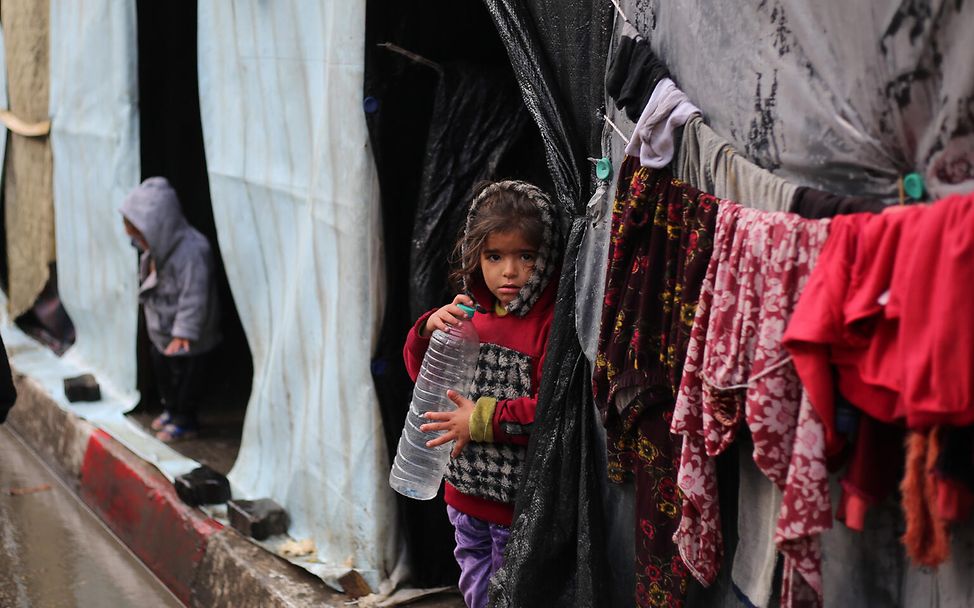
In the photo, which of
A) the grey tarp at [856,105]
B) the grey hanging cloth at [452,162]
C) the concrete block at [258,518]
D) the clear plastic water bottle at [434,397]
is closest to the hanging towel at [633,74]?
the grey tarp at [856,105]

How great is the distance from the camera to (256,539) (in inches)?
178

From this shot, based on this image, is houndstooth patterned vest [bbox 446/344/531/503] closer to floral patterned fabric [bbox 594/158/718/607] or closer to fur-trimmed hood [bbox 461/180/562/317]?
fur-trimmed hood [bbox 461/180/562/317]

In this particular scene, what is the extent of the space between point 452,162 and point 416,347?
75 cm

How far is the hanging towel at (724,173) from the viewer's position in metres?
2.12

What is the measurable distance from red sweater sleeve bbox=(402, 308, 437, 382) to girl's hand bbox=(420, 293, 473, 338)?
2.9 inches

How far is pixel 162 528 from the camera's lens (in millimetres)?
5094

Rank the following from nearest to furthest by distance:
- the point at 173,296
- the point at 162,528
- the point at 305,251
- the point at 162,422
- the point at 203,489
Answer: the point at 305,251, the point at 203,489, the point at 162,528, the point at 173,296, the point at 162,422

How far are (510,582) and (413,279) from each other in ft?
4.08

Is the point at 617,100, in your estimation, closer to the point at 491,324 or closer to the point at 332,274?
the point at 491,324

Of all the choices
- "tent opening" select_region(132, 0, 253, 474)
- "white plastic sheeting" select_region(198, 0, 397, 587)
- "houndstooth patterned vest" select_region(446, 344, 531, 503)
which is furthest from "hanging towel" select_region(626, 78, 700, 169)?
"tent opening" select_region(132, 0, 253, 474)

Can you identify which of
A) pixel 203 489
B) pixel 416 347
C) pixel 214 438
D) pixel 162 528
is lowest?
pixel 162 528

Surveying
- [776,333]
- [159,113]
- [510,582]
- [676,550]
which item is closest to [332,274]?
[510,582]

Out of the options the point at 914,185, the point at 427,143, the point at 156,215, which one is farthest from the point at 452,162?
the point at 156,215

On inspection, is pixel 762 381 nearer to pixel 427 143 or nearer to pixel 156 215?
pixel 427 143
